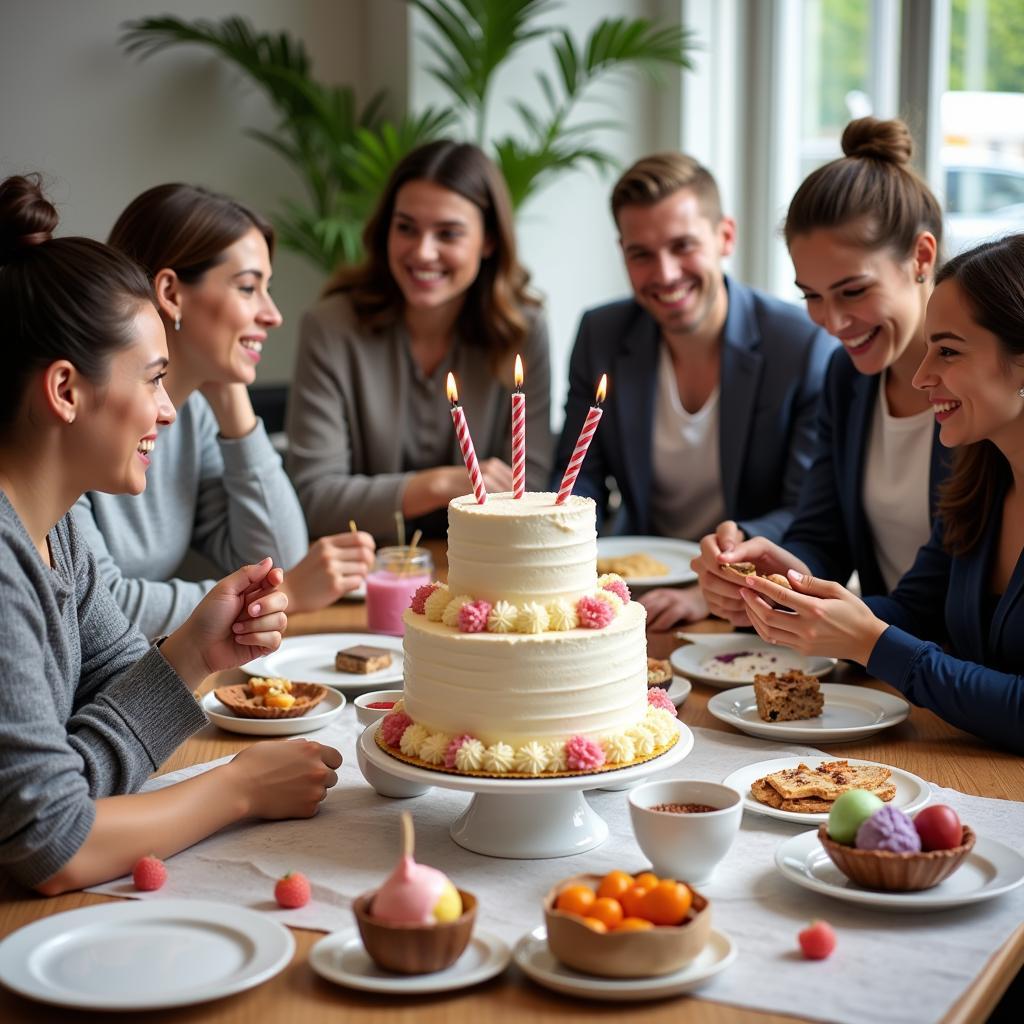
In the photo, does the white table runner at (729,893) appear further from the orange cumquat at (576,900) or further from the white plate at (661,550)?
the white plate at (661,550)

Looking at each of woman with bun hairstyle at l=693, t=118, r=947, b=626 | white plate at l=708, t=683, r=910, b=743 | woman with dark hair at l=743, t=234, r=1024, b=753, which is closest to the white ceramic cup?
white plate at l=708, t=683, r=910, b=743

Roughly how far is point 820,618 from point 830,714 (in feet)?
0.55

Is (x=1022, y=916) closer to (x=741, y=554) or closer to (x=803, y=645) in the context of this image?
(x=803, y=645)

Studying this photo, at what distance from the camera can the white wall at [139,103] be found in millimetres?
4871

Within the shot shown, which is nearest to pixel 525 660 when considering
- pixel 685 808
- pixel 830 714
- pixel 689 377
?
pixel 685 808

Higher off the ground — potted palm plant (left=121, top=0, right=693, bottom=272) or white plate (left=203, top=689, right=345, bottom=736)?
potted palm plant (left=121, top=0, right=693, bottom=272)

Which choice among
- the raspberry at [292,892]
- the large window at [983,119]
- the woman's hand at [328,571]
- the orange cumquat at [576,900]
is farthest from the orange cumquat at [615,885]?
the large window at [983,119]

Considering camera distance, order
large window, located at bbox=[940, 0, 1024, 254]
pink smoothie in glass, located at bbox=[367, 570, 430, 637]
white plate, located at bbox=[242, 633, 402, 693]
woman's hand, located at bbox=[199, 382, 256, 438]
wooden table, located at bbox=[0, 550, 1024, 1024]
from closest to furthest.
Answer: wooden table, located at bbox=[0, 550, 1024, 1024]
white plate, located at bbox=[242, 633, 402, 693]
pink smoothie in glass, located at bbox=[367, 570, 430, 637]
woman's hand, located at bbox=[199, 382, 256, 438]
large window, located at bbox=[940, 0, 1024, 254]

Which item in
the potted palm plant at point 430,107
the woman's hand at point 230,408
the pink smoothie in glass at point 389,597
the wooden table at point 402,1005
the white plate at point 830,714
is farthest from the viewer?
the potted palm plant at point 430,107

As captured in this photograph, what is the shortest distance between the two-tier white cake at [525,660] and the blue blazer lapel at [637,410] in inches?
72.1

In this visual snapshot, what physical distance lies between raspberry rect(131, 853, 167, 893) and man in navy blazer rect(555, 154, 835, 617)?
1930 mm

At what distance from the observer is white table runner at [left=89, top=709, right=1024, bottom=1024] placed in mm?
1325

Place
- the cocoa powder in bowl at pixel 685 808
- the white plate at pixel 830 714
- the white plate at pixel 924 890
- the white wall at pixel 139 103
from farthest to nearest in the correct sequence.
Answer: the white wall at pixel 139 103, the white plate at pixel 830 714, the cocoa powder in bowl at pixel 685 808, the white plate at pixel 924 890

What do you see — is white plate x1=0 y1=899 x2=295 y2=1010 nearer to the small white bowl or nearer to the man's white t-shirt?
the small white bowl
